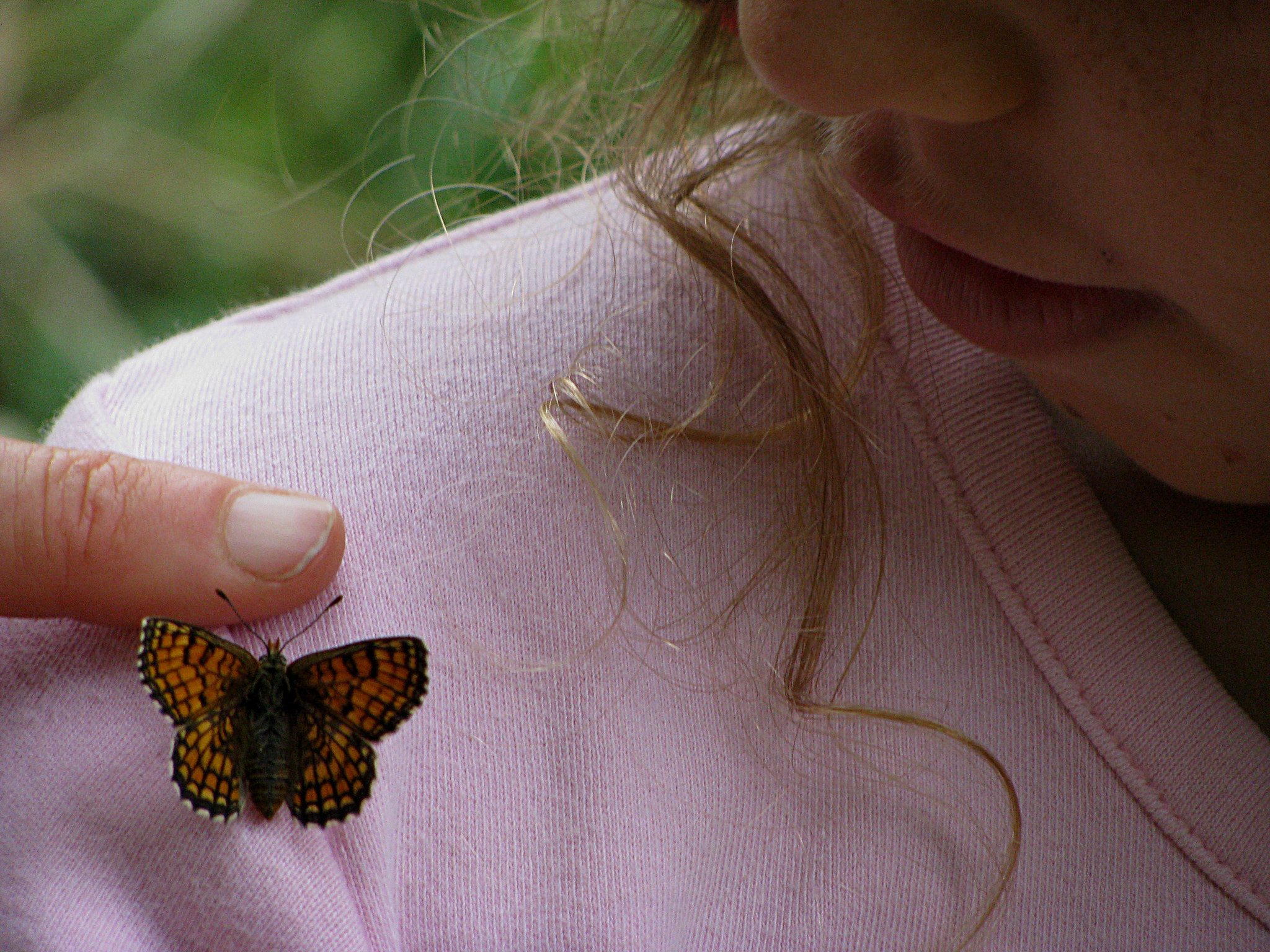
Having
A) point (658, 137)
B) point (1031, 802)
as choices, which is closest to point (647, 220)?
point (658, 137)

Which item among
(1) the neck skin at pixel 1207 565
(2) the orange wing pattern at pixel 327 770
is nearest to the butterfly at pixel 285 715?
(2) the orange wing pattern at pixel 327 770

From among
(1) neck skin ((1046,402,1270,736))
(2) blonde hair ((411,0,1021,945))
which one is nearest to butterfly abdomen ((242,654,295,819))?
(2) blonde hair ((411,0,1021,945))

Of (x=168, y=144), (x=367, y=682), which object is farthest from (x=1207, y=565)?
(x=168, y=144)

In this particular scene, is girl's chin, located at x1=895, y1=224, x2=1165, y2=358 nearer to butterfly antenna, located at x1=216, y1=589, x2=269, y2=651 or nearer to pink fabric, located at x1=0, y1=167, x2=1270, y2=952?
pink fabric, located at x1=0, y1=167, x2=1270, y2=952

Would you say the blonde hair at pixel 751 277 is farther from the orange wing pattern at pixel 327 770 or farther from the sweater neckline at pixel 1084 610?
the orange wing pattern at pixel 327 770

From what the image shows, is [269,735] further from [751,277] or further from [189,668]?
[751,277]

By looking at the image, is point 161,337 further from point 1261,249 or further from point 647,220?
point 1261,249

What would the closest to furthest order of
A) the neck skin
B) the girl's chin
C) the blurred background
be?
the girl's chin → the neck skin → the blurred background
